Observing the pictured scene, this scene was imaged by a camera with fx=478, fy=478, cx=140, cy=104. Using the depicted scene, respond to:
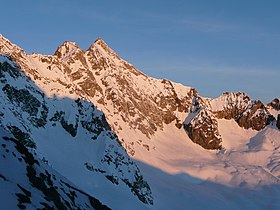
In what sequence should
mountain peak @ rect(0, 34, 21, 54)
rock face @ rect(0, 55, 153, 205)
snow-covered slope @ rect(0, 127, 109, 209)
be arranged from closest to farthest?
snow-covered slope @ rect(0, 127, 109, 209) → rock face @ rect(0, 55, 153, 205) → mountain peak @ rect(0, 34, 21, 54)

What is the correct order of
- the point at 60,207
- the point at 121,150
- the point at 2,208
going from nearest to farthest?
the point at 2,208, the point at 60,207, the point at 121,150

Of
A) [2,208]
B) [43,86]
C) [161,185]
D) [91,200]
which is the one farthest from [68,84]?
[2,208]

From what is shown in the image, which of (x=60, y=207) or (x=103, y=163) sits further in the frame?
(x=103, y=163)

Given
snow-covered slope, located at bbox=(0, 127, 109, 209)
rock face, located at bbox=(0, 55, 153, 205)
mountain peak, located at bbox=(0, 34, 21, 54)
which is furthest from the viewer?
mountain peak, located at bbox=(0, 34, 21, 54)

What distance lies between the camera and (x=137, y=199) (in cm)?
13338

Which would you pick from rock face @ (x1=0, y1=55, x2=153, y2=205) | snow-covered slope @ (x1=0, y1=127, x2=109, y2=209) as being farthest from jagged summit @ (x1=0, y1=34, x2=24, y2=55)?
snow-covered slope @ (x1=0, y1=127, x2=109, y2=209)

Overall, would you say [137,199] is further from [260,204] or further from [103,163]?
[260,204]

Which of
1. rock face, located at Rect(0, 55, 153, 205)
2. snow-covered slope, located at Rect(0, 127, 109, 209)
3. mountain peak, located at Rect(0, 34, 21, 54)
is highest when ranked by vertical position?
mountain peak, located at Rect(0, 34, 21, 54)

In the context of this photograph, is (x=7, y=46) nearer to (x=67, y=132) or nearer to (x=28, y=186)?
(x=67, y=132)

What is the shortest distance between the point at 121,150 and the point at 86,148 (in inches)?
487

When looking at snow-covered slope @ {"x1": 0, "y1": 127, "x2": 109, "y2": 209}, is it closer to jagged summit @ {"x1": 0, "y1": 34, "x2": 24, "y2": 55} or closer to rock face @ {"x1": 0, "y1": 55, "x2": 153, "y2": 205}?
rock face @ {"x1": 0, "y1": 55, "x2": 153, "y2": 205}

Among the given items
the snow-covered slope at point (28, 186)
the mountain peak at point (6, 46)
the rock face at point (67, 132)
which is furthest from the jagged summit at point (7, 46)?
the snow-covered slope at point (28, 186)

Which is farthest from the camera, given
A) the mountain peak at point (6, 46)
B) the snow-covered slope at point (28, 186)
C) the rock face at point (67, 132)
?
the mountain peak at point (6, 46)

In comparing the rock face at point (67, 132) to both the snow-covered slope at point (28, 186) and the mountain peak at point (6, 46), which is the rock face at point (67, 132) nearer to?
the mountain peak at point (6, 46)
